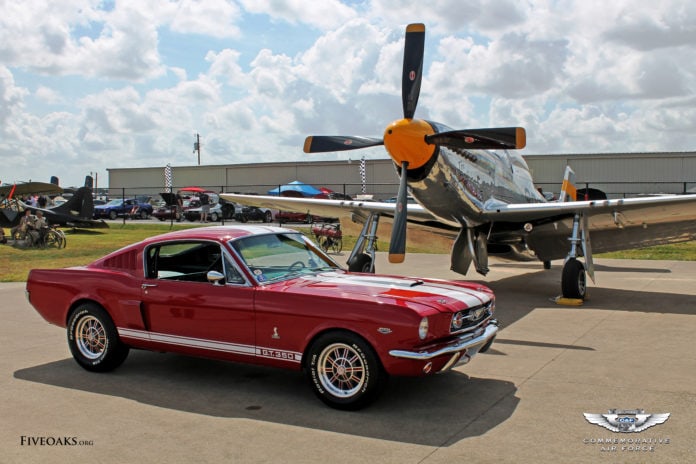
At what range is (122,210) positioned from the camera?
46.9 metres

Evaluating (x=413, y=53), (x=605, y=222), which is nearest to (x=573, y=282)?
(x=605, y=222)

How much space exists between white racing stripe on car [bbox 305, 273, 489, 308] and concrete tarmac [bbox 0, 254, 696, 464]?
82cm

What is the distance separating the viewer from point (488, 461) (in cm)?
413

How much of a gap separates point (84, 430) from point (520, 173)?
11.2 metres

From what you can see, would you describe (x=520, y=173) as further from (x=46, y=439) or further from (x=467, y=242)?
(x=46, y=439)

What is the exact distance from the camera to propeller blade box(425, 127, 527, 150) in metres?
9.64

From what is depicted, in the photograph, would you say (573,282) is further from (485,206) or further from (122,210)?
(122,210)

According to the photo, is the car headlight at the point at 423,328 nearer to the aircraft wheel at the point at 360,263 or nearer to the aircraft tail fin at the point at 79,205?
the aircraft wheel at the point at 360,263

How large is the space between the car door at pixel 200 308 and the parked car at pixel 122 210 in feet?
140

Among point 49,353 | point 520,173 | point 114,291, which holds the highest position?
point 520,173

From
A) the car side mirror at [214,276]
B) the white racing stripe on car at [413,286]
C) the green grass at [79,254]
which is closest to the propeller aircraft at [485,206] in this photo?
the white racing stripe on car at [413,286]

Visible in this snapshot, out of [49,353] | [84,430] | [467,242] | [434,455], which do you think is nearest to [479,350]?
[434,455]

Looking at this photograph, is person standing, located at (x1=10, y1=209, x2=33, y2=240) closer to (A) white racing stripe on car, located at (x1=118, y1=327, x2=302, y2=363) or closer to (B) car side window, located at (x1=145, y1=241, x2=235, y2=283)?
(B) car side window, located at (x1=145, y1=241, x2=235, y2=283)

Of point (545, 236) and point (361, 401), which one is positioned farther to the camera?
point (545, 236)
